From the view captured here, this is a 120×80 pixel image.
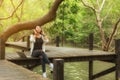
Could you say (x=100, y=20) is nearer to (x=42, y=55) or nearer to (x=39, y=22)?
(x=39, y=22)

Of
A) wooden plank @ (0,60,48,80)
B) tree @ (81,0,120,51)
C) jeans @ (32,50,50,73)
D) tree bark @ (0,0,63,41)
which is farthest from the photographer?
tree @ (81,0,120,51)

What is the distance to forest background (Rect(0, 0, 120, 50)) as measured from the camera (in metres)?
27.7

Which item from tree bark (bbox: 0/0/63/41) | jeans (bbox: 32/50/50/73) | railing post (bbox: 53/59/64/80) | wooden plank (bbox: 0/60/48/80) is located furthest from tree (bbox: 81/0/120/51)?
railing post (bbox: 53/59/64/80)

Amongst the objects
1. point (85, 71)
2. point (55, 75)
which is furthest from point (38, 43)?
point (85, 71)

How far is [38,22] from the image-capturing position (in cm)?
1361

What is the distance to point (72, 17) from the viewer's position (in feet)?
109

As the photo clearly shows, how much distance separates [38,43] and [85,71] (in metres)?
12.1

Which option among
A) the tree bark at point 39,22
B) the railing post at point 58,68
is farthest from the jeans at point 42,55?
the railing post at point 58,68

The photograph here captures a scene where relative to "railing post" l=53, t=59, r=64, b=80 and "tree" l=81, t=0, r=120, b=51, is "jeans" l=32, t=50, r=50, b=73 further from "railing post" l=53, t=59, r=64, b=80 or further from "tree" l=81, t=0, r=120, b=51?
"tree" l=81, t=0, r=120, b=51

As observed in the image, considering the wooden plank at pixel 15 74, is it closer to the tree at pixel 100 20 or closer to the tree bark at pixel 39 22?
the tree bark at pixel 39 22

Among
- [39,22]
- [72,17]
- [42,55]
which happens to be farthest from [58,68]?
[72,17]

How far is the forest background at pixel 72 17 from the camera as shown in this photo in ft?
90.7

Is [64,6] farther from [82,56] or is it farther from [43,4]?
[82,56]

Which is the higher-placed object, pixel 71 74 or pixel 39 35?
pixel 39 35
